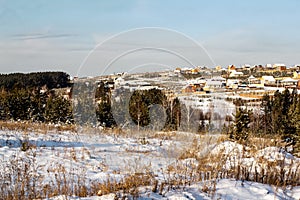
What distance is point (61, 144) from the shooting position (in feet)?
28.5

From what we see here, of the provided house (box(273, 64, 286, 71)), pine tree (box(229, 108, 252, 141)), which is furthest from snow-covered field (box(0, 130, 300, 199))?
house (box(273, 64, 286, 71))

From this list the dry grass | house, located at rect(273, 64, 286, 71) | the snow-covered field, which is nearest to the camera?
the snow-covered field

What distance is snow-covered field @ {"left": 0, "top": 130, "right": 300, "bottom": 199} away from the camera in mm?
3988

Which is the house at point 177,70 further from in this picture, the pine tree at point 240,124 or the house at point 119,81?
the pine tree at point 240,124

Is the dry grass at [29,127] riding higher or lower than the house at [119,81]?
lower

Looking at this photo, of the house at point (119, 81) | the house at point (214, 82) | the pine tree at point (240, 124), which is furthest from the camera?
the pine tree at point (240, 124)

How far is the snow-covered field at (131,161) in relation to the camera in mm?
3988

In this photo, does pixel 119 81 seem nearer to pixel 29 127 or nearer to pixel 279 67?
pixel 29 127

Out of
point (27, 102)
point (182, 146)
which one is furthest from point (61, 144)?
point (27, 102)

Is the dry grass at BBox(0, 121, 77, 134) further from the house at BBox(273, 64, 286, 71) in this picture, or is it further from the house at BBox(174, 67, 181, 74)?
the house at BBox(273, 64, 286, 71)

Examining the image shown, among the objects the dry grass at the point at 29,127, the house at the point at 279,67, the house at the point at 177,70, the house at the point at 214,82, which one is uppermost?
the house at the point at 279,67

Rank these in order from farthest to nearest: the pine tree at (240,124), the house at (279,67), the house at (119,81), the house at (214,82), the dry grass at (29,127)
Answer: the house at (279,67)
the dry grass at (29,127)
the pine tree at (240,124)
the house at (119,81)
the house at (214,82)

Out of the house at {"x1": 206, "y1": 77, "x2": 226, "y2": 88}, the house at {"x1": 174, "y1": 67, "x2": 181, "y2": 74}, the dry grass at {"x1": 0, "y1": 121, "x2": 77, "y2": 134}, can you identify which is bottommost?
A: the dry grass at {"x1": 0, "y1": 121, "x2": 77, "y2": 134}

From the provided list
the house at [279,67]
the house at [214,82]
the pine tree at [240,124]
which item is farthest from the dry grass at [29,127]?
the house at [279,67]
